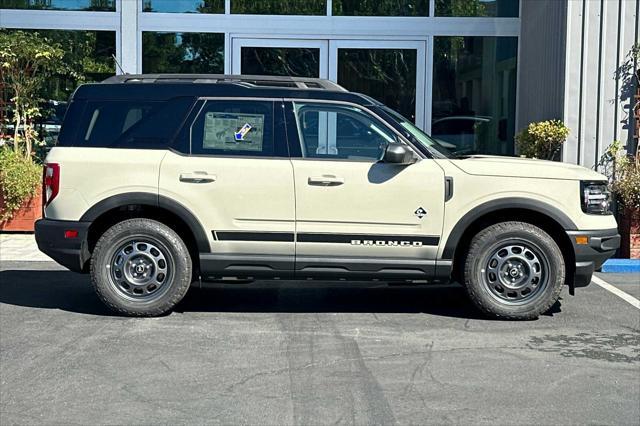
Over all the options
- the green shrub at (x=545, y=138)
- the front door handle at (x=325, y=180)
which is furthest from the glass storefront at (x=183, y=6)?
the front door handle at (x=325, y=180)

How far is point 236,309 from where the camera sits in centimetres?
769

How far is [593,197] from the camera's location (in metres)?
7.15

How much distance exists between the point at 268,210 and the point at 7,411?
8.84 feet

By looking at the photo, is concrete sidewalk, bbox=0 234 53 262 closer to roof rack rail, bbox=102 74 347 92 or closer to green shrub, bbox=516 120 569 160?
roof rack rail, bbox=102 74 347 92

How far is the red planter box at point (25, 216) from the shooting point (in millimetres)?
11633

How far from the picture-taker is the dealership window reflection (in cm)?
1367

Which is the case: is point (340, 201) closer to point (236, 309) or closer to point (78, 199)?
point (236, 309)

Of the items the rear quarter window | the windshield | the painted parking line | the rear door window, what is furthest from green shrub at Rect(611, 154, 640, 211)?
the rear quarter window

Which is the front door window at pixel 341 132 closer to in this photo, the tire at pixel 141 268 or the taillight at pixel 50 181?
the tire at pixel 141 268

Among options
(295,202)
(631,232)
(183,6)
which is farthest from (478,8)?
(295,202)

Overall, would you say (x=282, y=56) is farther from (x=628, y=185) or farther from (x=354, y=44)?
(x=628, y=185)

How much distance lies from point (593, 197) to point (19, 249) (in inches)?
272

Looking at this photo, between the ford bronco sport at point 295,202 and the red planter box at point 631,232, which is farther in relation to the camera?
the red planter box at point 631,232

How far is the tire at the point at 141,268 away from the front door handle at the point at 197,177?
44 centimetres
